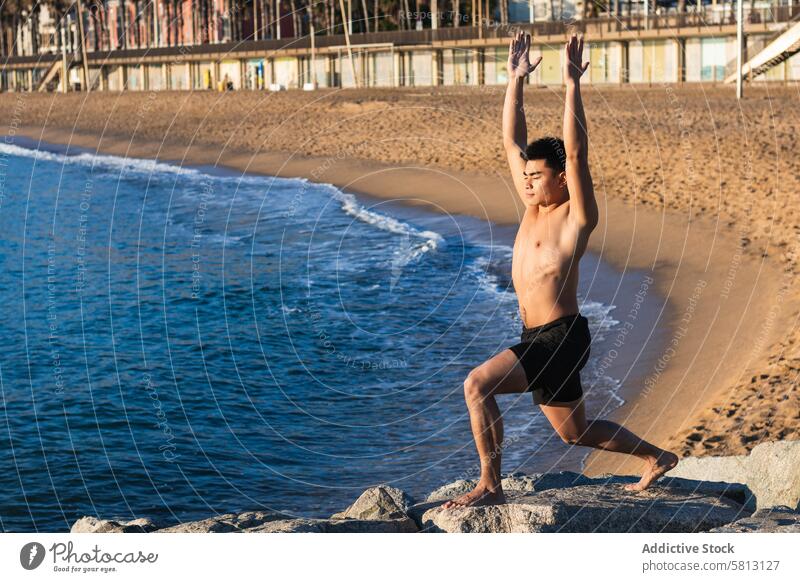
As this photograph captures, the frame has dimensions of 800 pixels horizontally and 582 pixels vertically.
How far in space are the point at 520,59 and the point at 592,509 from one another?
2.40 meters

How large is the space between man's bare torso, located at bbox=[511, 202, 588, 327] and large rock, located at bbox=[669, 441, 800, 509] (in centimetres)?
186

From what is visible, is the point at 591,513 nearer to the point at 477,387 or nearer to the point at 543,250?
the point at 477,387

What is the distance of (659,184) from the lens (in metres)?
25.6

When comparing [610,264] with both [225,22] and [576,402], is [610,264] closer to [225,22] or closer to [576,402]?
[576,402]

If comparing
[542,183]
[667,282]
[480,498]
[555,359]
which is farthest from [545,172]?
[667,282]

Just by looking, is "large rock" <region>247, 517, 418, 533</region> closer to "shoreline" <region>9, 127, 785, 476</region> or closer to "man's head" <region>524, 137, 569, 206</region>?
"man's head" <region>524, 137, 569, 206</region>

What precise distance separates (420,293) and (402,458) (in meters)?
8.51

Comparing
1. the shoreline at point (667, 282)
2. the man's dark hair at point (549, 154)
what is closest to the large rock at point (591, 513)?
the man's dark hair at point (549, 154)

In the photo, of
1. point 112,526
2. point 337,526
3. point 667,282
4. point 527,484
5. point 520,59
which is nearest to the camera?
point 337,526

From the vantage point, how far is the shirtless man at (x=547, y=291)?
580cm

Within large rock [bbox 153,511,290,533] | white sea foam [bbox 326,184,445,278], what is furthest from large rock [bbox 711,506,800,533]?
white sea foam [bbox 326,184,445,278]

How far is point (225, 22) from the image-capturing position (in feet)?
299

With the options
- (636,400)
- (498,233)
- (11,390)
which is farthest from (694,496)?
(498,233)

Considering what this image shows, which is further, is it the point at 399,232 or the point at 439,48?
the point at 439,48
